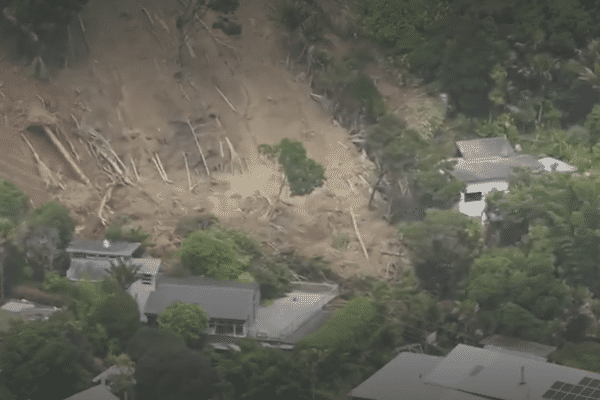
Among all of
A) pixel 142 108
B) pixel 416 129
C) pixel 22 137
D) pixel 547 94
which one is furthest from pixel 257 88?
pixel 547 94

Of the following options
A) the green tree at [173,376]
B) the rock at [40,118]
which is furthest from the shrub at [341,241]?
the rock at [40,118]

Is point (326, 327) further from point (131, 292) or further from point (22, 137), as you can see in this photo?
point (22, 137)

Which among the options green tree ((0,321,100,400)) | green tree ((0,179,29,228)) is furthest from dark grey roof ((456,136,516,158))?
green tree ((0,321,100,400))

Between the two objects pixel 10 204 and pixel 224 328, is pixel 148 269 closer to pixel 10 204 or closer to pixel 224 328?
pixel 224 328

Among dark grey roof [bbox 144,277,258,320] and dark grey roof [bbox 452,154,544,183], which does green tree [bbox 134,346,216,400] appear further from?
dark grey roof [bbox 452,154,544,183]

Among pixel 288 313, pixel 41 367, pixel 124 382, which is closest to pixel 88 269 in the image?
pixel 41 367
